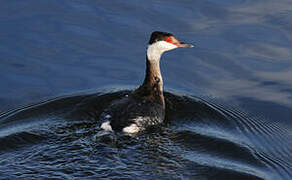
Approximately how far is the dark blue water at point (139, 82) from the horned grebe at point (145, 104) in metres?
0.24

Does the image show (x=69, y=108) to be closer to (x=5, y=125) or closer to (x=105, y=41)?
(x=5, y=125)

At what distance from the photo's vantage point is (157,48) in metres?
10.8

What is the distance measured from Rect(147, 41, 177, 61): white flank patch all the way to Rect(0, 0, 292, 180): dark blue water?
2.95ft

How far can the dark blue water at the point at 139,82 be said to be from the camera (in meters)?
8.52

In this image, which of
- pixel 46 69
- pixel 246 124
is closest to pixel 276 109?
pixel 246 124

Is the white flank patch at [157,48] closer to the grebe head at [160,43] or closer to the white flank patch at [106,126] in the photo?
the grebe head at [160,43]

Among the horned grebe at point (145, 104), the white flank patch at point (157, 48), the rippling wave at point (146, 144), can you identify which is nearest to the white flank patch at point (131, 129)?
the horned grebe at point (145, 104)

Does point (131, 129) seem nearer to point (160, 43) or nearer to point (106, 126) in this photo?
point (106, 126)

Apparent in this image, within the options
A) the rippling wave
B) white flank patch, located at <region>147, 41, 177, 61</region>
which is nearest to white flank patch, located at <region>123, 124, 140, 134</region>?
the rippling wave

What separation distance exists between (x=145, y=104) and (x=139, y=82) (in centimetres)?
170

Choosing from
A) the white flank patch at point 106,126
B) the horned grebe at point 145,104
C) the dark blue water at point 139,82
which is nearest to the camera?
the dark blue water at point 139,82

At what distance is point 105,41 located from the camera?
13.0 m

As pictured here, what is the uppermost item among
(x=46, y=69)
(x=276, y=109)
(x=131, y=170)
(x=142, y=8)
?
(x=142, y=8)

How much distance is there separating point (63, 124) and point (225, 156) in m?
2.74
